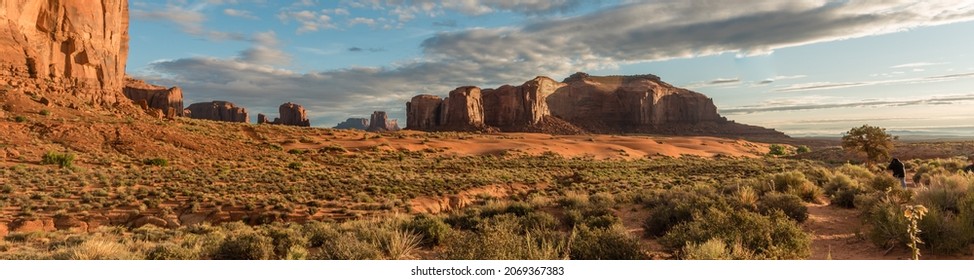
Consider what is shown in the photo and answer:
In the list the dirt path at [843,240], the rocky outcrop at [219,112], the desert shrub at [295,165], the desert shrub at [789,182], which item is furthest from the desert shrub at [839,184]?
the rocky outcrop at [219,112]

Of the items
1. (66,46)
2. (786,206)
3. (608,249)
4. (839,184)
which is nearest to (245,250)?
(608,249)

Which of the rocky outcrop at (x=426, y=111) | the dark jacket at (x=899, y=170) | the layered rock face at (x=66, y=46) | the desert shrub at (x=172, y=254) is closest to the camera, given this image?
the desert shrub at (x=172, y=254)

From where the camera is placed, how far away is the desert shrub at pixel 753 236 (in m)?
6.18

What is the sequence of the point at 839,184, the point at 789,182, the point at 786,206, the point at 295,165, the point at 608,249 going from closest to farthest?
the point at 608,249 → the point at 786,206 → the point at 839,184 → the point at 789,182 → the point at 295,165

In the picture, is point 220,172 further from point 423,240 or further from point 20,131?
point 423,240

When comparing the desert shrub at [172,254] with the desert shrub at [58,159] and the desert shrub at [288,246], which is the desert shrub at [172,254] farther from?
the desert shrub at [58,159]

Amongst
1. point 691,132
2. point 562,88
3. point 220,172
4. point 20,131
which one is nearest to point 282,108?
point 562,88

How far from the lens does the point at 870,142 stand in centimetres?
2953

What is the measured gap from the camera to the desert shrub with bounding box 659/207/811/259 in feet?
20.3

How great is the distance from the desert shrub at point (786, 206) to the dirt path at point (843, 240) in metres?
0.21

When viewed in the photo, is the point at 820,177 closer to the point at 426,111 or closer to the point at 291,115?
the point at 426,111

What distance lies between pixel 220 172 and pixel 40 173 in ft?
27.7

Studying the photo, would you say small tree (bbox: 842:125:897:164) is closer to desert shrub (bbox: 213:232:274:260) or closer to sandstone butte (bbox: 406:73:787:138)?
desert shrub (bbox: 213:232:274:260)

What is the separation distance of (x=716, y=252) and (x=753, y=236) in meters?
1.26
